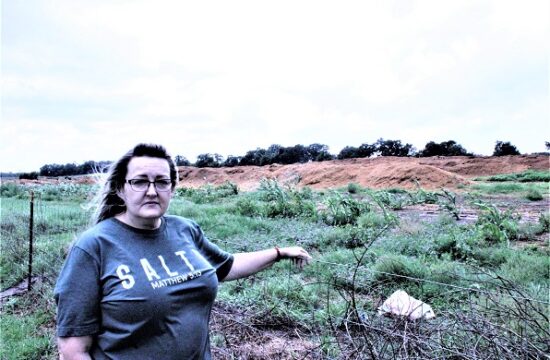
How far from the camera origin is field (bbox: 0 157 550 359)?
239 centimetres

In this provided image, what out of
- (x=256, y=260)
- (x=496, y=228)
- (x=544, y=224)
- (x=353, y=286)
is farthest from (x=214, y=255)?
(x=544, y=224)

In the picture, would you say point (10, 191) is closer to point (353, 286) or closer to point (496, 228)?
point (496, 228)

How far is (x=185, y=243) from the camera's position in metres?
1.93

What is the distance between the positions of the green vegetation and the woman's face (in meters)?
1.01

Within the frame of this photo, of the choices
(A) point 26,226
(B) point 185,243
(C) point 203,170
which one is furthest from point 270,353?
(C) point 203,170

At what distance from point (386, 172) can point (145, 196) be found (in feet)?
85.4

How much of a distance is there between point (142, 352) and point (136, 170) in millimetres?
746

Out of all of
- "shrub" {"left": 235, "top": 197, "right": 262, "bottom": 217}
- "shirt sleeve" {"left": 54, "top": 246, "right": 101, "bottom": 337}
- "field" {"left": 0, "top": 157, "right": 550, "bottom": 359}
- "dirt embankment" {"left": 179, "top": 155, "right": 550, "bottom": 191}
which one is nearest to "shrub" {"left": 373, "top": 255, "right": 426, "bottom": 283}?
"field" {"left": 0, "top": 157, "right": 550, "bottom": 359}

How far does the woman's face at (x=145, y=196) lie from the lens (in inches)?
69.3

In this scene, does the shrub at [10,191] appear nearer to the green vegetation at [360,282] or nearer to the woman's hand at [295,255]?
the green vegetation at [360,282]

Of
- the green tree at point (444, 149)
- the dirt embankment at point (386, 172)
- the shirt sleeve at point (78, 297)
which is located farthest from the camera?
the green tree at point (444, 149)

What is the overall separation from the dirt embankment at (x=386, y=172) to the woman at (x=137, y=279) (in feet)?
67.6

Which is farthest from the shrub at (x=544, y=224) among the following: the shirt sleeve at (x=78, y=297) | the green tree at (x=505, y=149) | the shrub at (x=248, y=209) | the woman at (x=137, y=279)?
the green tree at (x=505, y=149)

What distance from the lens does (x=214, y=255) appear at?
7.14 feet
